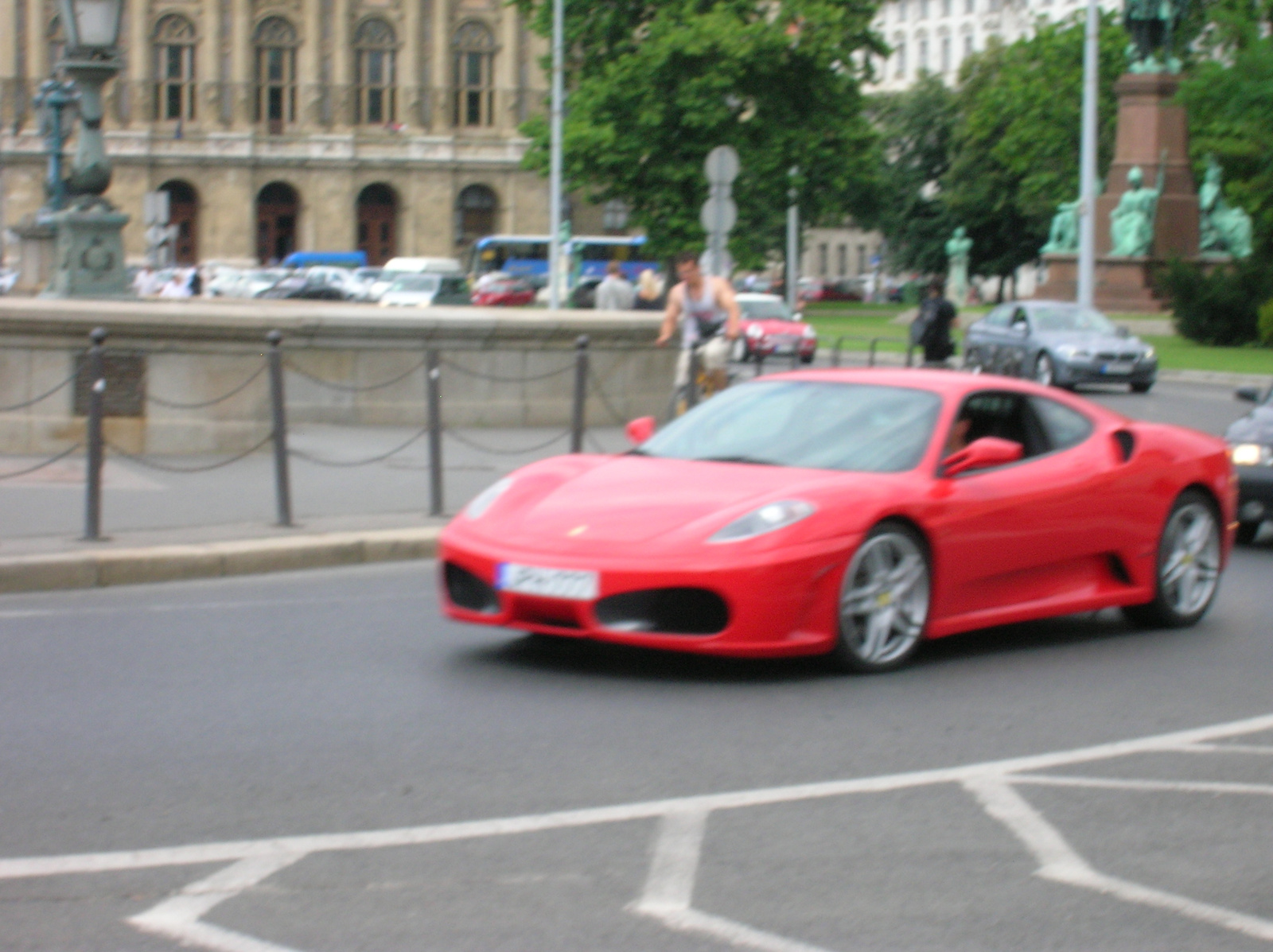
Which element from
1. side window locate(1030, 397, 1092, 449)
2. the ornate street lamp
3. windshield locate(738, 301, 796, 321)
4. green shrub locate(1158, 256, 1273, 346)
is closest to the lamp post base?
the ornate street lamp

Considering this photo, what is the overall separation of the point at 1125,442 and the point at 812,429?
1.68m

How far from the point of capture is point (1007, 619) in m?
8.59

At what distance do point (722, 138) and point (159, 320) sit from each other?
40874 millimetres

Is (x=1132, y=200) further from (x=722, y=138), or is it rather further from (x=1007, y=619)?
(x=1007, y=619)

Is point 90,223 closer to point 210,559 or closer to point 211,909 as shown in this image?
point 210,559

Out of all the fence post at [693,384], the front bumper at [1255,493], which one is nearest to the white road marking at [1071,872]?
the front bumper at [1255,493]

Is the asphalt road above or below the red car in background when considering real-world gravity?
below

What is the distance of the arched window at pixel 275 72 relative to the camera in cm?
8994

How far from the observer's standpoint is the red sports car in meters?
7.55

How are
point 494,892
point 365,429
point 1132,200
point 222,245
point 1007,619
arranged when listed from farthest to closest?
point 222,245
point 1132,200
point 365,429
point 1007,619
point 494,892

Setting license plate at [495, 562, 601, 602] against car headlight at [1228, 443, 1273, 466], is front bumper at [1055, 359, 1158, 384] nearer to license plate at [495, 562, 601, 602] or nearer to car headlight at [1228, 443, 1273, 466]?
car headlight at [1228, 443, 1273, 466]

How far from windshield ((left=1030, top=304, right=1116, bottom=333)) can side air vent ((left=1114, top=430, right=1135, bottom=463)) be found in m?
23.0

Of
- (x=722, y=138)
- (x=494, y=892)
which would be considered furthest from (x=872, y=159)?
(x=494, y=892)

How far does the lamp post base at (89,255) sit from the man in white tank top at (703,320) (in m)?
7.14
